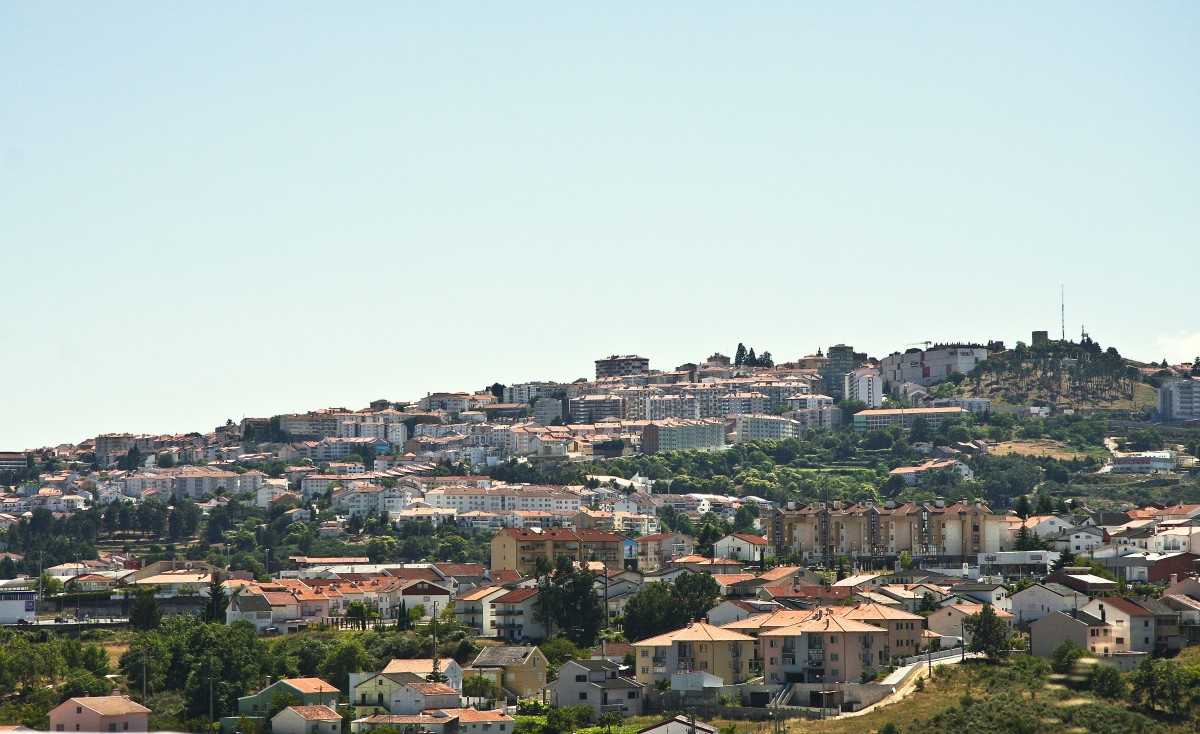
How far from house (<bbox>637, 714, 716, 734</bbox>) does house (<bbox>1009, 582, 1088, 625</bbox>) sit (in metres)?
11.1

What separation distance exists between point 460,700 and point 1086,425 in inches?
3025

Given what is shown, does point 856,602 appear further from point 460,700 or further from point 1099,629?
point 460,700

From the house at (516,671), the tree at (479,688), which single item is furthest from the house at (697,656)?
the tree at (479,688)

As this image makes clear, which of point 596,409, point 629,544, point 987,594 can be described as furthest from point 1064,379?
point 987,594

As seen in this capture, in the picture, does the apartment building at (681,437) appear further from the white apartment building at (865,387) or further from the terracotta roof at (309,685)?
the terracotta roof at (309,685)

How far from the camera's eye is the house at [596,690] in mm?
43094

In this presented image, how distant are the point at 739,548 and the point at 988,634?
79.9 ft

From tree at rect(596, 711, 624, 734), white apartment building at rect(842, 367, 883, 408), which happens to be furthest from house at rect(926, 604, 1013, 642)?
white apartment building at rect(842, 367, 883, 408)

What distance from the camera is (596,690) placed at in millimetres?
43188

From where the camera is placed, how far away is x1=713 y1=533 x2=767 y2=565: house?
66.5 metres

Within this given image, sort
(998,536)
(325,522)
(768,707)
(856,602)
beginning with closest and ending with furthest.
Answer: (768,707) → (856,602) → (998,536) → (325,522)

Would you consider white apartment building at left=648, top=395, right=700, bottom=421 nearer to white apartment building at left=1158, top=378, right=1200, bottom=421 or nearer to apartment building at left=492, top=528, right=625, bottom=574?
white apartment building at left=1158, top=378, right=1200, bottom=421

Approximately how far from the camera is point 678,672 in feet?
145

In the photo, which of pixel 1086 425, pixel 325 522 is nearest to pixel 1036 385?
pixel 1086 425
